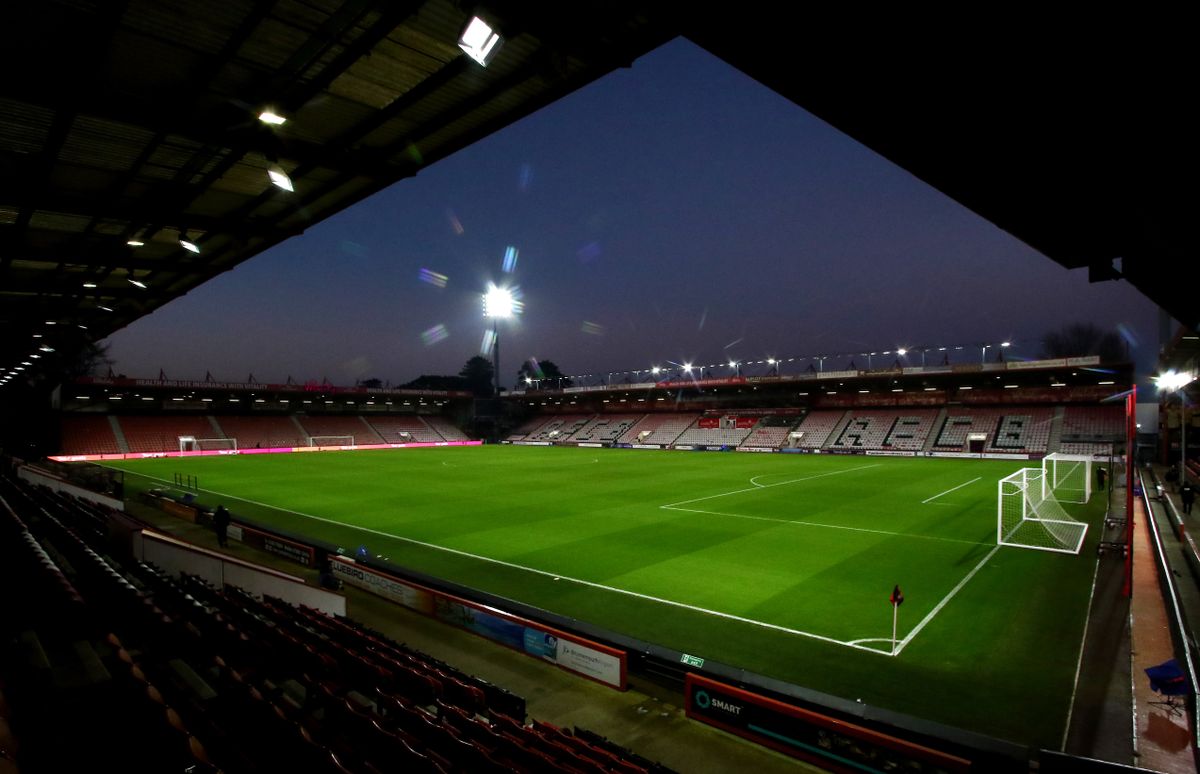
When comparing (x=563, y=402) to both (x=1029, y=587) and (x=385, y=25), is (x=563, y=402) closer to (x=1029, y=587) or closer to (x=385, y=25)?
(x=1029, y=587)

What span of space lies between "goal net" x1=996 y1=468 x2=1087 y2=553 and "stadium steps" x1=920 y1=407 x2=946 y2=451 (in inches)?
917

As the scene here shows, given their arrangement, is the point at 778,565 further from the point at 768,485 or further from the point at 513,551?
the point at 768,485

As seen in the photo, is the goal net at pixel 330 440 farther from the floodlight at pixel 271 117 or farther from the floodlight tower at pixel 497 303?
the floodlight at pixel 271 117

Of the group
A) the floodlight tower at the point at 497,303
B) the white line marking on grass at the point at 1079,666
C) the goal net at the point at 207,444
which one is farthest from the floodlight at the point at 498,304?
the white line marking on grass at the point at 1079,666

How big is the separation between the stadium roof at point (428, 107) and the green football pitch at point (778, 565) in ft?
20.5

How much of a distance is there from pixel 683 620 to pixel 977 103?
34.6 feet

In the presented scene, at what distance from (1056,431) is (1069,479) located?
13873 mm

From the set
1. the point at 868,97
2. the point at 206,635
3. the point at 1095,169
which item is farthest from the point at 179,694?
the point at 1095,169

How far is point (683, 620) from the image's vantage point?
11.2 m

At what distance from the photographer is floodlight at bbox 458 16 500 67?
14.9 ft

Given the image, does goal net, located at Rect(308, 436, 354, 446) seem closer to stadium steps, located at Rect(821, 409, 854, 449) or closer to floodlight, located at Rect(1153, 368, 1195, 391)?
stadium steps, located at Rect(821, 409, 854, 449)

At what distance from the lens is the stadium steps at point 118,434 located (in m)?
48.0

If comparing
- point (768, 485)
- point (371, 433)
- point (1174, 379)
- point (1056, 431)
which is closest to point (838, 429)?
point (1056, 431)

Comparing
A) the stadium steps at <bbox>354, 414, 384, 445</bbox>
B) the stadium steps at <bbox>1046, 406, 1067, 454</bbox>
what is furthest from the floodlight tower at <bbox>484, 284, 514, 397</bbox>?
the stadium steps at <bbox>1046, 406, 1067, 454</bbox>
